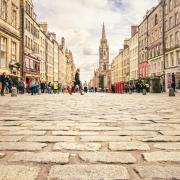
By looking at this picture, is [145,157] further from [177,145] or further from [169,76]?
[169,76]

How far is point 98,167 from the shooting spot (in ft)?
8.27

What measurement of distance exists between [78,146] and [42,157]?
659 mm

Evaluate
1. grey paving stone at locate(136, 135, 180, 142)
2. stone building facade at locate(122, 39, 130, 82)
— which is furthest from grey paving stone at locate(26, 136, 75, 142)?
stone building facade at locate(122, 39, 130, 82)

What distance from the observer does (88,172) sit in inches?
93.4

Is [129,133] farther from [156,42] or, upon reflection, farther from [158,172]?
[156,42]

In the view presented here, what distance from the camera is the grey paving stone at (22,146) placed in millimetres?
3322

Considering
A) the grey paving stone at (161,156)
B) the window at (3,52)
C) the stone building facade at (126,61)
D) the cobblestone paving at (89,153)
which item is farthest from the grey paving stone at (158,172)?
the stone building facade at (126,61)

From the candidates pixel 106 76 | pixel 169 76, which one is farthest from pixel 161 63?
pixel 106 76

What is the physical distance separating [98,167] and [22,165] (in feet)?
2.24

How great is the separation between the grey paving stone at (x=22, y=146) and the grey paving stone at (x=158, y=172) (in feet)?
4.45

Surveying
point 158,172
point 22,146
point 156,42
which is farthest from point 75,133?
point 156,42

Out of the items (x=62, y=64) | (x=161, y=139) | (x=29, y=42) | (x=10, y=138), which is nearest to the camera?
(x=161, y=139)

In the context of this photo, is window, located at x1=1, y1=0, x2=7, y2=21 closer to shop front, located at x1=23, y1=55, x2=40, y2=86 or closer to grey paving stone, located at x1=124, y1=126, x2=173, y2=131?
shop front, located at x1=23, y1=55, x2=40, y2=86

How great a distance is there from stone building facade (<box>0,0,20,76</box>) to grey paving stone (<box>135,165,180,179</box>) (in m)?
28.3
